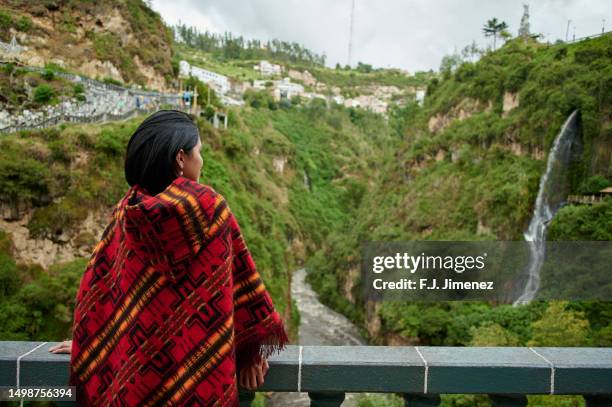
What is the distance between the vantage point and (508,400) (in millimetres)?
2166

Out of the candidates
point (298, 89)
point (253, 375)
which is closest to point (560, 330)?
point (253, 375)

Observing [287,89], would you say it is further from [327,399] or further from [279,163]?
[327,399]

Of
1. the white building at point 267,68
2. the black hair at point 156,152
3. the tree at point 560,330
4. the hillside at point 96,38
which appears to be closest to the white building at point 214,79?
the white building at point 267,68

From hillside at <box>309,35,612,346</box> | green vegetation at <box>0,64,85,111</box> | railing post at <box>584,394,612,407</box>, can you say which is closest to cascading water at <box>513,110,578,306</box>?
hillside at <box>309,35,612,346</box>

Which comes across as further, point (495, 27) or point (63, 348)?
point (495, 27)

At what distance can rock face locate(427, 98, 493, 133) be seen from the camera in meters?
37.7

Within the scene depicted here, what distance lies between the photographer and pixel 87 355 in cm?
196

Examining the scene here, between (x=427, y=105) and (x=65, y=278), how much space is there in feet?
127

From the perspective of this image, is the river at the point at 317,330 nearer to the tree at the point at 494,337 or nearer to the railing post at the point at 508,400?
the tree at the point at 494,337

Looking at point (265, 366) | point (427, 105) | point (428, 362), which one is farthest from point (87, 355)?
point (427, 105)

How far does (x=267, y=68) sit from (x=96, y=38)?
79.6 meters

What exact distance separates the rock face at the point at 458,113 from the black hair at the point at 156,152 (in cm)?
3779

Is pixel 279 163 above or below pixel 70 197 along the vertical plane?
above

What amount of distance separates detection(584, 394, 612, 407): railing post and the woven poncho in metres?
1.54
